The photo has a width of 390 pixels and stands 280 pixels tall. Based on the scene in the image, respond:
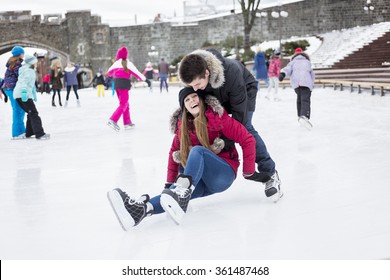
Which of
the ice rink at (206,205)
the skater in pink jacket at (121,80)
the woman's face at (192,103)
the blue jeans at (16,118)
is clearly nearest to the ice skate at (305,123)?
the ice rink at (206,205)

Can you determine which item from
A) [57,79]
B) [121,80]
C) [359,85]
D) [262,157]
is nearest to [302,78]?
[121,80]

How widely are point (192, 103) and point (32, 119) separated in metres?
4.53

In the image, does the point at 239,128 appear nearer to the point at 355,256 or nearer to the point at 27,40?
the point at 355,256

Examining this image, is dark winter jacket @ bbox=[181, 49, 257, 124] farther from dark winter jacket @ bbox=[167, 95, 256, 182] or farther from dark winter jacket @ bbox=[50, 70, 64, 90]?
dark winter jacket @ bbox=[50, 70, 64, 90]

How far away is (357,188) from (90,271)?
209 centimetres

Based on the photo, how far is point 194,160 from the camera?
280 centimetres

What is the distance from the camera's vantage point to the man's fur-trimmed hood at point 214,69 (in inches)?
110

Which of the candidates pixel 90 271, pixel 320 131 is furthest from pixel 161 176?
pixel 320 131

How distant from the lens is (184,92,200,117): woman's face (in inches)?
111

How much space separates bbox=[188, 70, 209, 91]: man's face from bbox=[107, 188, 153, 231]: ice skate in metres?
0.67

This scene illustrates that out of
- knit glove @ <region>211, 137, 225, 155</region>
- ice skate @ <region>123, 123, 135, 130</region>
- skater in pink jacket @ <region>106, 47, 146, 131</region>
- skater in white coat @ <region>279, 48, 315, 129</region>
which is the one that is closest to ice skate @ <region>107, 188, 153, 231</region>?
knit glove @ <region>211, 137, 225, 155</region>

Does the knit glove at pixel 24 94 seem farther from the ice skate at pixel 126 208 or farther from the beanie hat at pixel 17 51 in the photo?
the ice skate at pixel 126 208

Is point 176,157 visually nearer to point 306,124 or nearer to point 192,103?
point 192,103

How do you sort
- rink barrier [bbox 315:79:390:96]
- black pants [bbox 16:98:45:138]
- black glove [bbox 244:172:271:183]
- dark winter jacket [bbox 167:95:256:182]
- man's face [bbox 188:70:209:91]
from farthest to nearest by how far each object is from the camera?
rink barrier [bbox 315:79:390:96]
black pants [bbox 16:98:45:138]
black glove [bbox 244:172:271:183]
dark winter jacket [bbox 167:95:256:182]
man's face [bbox 188:70:209:91]
